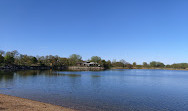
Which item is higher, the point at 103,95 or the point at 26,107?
the point at 26,107

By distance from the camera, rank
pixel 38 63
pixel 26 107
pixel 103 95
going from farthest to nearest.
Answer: pixel 38 63, pixel 103 95, pixel 26 107

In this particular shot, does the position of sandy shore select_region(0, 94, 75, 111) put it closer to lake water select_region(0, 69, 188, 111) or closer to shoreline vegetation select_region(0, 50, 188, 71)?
lake water select_region(0, 69, 188, 111)

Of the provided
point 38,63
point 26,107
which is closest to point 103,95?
point 26,107

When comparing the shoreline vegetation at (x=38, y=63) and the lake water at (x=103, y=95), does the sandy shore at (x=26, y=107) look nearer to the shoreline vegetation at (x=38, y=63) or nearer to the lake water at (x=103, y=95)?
the lake water at (x=103, y=95)

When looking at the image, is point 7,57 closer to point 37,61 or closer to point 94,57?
point 37,61

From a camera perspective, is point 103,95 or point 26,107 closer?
point 26,107

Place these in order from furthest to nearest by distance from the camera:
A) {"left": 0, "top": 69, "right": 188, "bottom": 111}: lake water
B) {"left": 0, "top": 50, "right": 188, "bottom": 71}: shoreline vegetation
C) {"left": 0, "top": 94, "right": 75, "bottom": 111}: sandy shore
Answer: {"left": 0, "top": 50, "right": 188, "bottom": 71}: shoreline vegetation → {"left": 0, "top": 69, "right": 188, "bottom": 111}: lake water → {"left": 0, "top": 94, "right": 75, "bottom": 111}: sandy shore

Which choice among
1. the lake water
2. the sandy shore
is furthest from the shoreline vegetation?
the sandy shore

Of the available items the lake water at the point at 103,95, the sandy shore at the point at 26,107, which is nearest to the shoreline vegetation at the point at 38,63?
the lake water at the point at 103,95

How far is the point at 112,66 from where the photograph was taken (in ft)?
580

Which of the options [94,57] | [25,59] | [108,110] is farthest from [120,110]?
[94,57]

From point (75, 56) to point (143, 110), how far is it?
537 feet

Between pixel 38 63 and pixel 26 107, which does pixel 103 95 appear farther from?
pixel 38 63

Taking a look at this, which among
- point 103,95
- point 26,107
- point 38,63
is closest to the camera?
point 26,107
